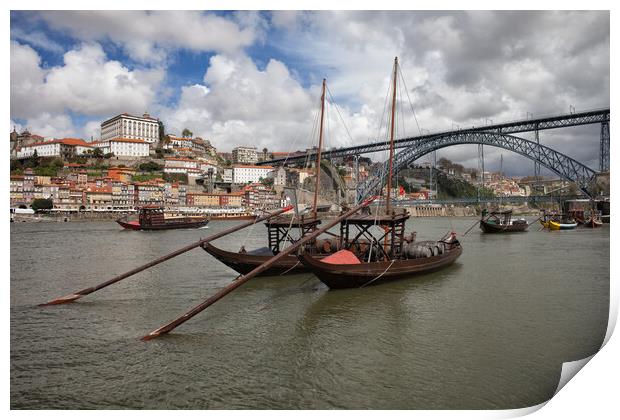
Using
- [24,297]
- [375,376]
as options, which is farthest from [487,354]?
[24,297]

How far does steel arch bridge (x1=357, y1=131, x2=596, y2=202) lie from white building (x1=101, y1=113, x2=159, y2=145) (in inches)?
1513

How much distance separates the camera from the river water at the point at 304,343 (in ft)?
12.4

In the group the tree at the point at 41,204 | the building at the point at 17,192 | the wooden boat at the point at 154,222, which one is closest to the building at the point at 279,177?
the wooden boat at the point at 154,222

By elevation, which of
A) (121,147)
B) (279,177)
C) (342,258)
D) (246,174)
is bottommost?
(342,258)

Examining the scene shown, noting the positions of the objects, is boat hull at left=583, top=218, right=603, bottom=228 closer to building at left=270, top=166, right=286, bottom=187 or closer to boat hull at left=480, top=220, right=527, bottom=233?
boat hull at left=480, top=220, right=527, bottom=233

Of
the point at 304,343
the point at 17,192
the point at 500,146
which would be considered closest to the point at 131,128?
the point at 17,192

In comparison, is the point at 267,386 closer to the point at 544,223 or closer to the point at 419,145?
the point at 544,223

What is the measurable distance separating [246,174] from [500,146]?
44.0m

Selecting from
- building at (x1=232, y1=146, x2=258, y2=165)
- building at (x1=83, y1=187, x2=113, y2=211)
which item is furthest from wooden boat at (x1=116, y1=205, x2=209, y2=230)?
building at (x1=232, y1=146, x2=258, y2=165)

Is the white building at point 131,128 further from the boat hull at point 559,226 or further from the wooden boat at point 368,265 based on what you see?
the wooden boat at point 368,265

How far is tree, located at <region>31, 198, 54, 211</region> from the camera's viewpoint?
1299 inches

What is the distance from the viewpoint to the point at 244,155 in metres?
86.2

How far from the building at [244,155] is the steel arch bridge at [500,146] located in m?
45.4

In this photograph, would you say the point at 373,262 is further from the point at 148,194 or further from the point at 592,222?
the point at 148,194
